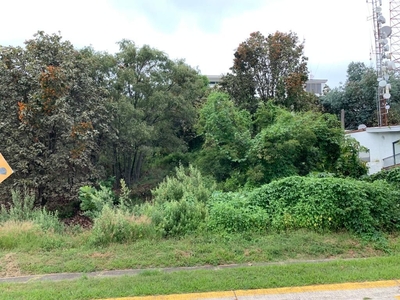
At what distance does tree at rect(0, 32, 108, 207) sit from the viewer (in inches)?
505

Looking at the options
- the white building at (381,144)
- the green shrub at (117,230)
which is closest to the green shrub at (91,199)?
the green shrub at (117,230)

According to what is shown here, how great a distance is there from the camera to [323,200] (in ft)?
22.9

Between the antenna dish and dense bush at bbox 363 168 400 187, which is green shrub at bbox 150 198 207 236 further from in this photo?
the antenna dish

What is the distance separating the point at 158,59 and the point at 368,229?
13774mm

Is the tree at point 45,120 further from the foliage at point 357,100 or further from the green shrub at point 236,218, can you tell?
the foliage at point 357,100

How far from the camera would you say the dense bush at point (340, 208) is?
22.2 ft

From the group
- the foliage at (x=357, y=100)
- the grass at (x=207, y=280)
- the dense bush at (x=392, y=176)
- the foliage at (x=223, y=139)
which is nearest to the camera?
the grass at (x=207, y=280)

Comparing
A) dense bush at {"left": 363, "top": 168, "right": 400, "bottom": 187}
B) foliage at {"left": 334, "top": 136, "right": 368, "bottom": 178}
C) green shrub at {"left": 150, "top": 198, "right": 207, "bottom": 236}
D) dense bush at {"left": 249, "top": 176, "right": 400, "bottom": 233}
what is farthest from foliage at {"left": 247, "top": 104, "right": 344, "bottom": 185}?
green shrub at {"left": 150, "top": 198, "right": 207, "bottom": 236}

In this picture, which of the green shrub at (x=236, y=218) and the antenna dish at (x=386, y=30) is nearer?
the green shrub at (x=236, y=218)

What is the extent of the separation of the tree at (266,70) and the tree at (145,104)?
8.61 ft

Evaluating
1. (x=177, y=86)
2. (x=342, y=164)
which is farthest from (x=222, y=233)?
(x=177, y=86)

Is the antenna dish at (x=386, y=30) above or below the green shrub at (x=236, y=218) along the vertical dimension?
above

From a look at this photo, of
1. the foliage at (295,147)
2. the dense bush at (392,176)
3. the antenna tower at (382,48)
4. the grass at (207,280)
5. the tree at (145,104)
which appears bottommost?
the grass at (207,280)

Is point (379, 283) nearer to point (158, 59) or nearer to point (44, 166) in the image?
point (44, 166)
